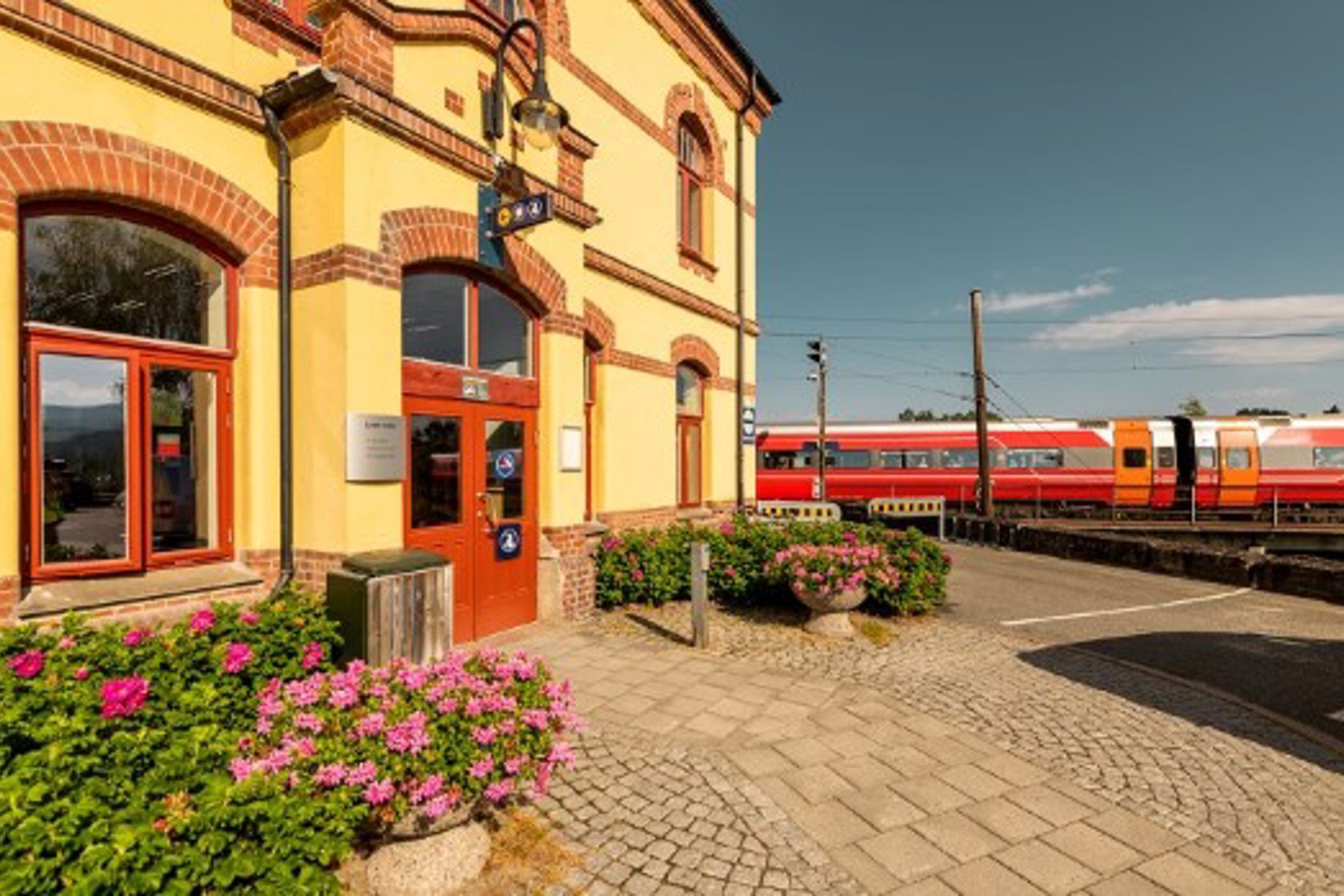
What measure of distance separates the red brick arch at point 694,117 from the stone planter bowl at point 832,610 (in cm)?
800

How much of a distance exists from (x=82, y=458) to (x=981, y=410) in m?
19.8

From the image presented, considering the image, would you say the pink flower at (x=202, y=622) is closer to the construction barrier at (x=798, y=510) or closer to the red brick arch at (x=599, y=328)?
the red brick arch at (x=599, y=328)

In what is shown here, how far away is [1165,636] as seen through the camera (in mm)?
7645

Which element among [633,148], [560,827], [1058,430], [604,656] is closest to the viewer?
[560,827]

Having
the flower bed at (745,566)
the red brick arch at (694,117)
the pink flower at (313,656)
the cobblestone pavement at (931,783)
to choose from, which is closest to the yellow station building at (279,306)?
the flower bed at (745,566)

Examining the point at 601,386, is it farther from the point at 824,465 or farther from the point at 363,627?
the point at 824,465

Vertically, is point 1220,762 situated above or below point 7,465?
below

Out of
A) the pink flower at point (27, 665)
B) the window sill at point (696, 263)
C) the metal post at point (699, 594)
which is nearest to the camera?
the pink flower at point (27, 665)

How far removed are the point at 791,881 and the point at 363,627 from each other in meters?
3.35

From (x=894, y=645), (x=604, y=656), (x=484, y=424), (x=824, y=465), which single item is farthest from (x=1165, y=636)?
(x=824, y=465)

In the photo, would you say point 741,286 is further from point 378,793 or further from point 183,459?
point 378,793

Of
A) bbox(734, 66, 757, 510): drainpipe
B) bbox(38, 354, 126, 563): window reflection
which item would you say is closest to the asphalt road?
bbox(734, 66, 757, 510): drainpipe

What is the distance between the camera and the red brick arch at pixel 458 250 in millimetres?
5445

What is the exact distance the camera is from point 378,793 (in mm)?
2516
